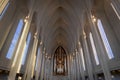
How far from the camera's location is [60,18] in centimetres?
2041

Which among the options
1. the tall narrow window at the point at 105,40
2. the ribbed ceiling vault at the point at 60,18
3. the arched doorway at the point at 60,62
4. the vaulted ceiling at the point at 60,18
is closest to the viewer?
the tall narrow window at the point at 105,40

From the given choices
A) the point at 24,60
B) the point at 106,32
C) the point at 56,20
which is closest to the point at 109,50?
the point at 106,32

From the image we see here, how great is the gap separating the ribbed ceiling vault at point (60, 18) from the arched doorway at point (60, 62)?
4.29 feet

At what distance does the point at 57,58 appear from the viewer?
88.7 ft

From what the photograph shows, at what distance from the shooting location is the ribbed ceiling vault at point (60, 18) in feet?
47.4

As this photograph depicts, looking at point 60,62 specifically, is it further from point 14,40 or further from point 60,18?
point 14,40

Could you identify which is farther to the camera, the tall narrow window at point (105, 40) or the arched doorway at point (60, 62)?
the arched doorway at point (60, 62)

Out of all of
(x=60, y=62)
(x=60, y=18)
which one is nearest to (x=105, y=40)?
(x=60, y=18)

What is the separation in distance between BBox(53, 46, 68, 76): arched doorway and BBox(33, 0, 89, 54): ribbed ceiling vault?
131 cm

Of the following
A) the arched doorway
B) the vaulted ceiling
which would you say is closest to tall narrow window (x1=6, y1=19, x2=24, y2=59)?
the vaulted ceiling

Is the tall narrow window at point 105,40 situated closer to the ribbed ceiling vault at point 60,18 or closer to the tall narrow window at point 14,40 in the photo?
the ribbed ceiling vault at point 60,18

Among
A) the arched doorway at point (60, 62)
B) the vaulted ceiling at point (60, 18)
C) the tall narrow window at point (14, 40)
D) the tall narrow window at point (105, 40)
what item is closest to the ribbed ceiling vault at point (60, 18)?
the vaulted ceiling at point (60, 18)

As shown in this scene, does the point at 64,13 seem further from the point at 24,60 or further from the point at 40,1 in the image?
the point at 24,60

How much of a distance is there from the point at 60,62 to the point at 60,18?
11.4m
